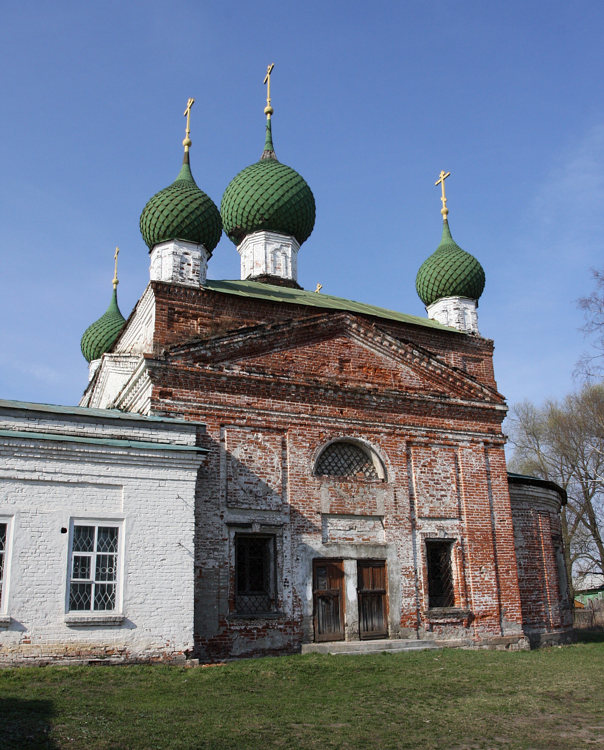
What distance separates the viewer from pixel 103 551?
10859mm

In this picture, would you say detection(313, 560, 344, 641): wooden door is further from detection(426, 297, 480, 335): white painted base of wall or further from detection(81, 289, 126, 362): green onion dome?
detection(81, 289, 126, 362): green onion dome

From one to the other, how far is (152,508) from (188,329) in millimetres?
4746

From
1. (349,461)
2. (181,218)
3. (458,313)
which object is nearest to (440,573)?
(349,461)

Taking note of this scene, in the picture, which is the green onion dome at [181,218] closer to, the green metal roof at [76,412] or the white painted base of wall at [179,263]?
the white painted base of wall at [179,263]

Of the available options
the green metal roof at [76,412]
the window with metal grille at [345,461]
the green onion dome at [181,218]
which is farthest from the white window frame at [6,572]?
the green onion dome at [181,218]

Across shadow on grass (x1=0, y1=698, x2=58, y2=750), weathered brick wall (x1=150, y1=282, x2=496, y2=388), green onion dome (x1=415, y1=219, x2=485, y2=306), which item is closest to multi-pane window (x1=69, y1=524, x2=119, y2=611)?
shadow on grass (x1=0, y1=698, x2=58, y2=750)

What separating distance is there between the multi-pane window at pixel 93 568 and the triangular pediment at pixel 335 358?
12.0ft

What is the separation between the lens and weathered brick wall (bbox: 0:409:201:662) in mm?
10172

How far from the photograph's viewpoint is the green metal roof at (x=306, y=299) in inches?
649

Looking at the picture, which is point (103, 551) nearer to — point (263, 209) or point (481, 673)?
point (481, 673)

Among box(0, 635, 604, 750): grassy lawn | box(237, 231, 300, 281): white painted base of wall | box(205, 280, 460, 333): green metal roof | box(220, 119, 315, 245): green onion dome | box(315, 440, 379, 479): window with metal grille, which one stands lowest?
box(0, 635, 604, 750): grassy lawn

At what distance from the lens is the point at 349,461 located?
1497cm

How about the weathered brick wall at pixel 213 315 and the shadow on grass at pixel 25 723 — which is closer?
the shadow on grass at pixel 25 723

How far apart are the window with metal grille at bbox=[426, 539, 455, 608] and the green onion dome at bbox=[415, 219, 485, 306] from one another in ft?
24.0
